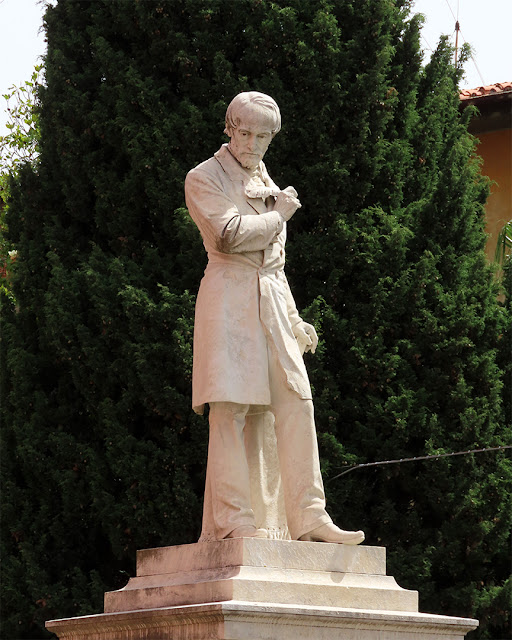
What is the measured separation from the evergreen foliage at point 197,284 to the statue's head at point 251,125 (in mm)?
4416

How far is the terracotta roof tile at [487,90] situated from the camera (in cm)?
1716

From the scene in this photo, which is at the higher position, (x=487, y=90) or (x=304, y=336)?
(x=487, y=90)

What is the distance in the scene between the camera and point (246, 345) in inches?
327

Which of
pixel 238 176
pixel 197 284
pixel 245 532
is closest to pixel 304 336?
pixel 238 176

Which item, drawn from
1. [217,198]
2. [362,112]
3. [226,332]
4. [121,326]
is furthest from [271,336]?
[362,112]

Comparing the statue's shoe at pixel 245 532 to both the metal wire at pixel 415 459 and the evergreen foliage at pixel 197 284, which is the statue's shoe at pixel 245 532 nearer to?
the metal wire at pixel 415 459

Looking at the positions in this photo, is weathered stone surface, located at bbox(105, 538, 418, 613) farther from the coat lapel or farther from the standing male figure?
the coat lapel

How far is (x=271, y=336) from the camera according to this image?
27.4ft

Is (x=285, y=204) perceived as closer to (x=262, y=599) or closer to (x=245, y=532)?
(x=245, y=532)

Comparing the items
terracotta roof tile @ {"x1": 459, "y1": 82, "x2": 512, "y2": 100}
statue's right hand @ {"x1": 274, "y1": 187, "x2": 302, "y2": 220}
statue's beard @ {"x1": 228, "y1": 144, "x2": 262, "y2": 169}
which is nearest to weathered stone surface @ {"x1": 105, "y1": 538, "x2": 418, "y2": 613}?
statue's right hand @ {"x1": 274, "y1": 187, "x2": 302, "y2": 220}

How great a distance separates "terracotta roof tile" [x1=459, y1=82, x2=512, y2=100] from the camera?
17.2 m

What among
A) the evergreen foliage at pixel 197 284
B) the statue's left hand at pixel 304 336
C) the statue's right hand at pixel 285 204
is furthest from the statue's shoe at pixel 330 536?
the evergreen foliage at pixel 197 284

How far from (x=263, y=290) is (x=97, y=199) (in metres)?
6.14

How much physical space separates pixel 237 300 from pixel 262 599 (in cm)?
189
